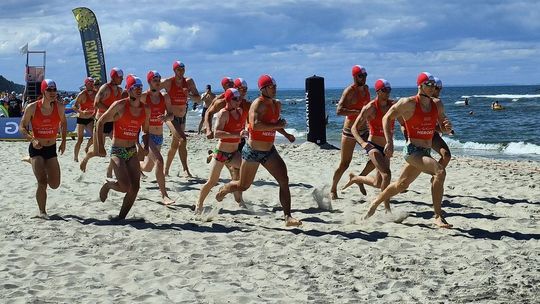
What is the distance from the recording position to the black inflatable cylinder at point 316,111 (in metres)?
18.0

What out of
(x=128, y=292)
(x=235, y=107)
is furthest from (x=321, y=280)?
(x=235, y=107)

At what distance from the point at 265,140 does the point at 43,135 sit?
250cm

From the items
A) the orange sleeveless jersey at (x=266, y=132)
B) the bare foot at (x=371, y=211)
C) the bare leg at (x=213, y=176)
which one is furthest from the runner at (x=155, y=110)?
the bare foot at (x=371, y=211)

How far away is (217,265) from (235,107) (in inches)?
93.7

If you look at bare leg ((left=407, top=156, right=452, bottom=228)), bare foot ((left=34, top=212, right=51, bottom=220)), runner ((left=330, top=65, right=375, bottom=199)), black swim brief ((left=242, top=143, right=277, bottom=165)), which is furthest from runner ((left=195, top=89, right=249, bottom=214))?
bare leg ((left=407, top=156, right=452, bottom=228))

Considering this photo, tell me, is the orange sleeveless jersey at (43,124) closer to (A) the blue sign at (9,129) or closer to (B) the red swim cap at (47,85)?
(B) the red swim cap at (47,85)

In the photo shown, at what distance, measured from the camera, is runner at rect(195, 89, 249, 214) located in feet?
25.3

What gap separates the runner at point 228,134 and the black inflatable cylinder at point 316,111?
392 inches

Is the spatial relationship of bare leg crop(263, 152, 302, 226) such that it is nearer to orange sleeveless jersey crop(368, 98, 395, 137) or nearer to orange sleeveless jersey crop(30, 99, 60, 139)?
orange sleeveless jersey crop(368, 98, 395, 137)

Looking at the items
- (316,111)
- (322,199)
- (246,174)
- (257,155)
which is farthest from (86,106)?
(316,111)

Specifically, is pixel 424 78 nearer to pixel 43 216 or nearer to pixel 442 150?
pixel 442 150

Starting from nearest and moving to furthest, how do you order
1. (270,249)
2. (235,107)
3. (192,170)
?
(270,249)
(235,107)
(192,170)

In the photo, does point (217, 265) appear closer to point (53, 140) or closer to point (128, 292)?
point (128, 292)

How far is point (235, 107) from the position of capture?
7.82 metres
